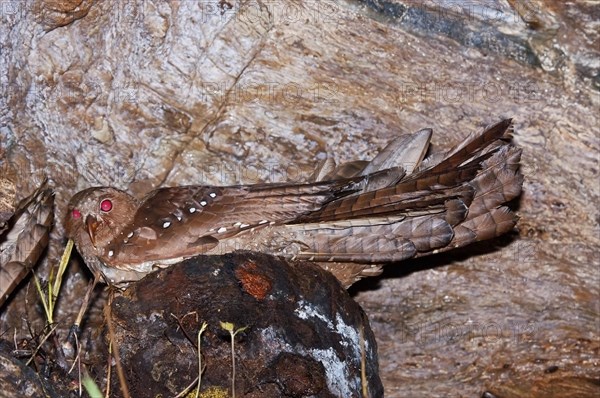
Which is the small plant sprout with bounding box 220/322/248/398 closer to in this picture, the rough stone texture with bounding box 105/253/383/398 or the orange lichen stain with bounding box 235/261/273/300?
the rough stone texture with bounding box 105/253/383/398

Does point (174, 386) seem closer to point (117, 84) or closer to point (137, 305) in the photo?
point (137, 305)

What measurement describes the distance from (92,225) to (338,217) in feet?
4.03

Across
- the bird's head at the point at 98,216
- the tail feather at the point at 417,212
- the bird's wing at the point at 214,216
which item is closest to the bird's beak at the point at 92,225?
the bird's head at the point at 98,216

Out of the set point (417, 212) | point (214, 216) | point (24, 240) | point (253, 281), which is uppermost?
point (417, 212)

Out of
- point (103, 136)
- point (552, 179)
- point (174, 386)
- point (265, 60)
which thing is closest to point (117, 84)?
point (103, 136)

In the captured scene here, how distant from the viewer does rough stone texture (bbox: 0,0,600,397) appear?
16.5ft

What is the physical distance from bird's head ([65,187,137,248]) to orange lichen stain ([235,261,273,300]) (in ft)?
2.47

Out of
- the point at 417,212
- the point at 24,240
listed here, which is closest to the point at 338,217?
the point at 417,212

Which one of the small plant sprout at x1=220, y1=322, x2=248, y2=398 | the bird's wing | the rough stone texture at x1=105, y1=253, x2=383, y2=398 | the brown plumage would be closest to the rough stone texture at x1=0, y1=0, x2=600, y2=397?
the brown plumage

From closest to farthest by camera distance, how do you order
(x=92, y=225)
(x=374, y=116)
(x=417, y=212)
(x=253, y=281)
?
(x=253, y=281), (x=417, y=212), (x=92, y=225), (x=374, y=116)

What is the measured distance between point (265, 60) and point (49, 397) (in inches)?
87.9

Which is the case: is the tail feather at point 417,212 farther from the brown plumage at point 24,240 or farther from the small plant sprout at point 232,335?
the brown plumage at point 24,240

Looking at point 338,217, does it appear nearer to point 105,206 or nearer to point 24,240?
point 105,206

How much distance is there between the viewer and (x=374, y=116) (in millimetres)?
5344
